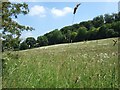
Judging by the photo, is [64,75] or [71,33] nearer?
[64,75]

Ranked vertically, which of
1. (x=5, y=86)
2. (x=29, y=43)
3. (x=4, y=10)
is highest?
(x=4, y=10)

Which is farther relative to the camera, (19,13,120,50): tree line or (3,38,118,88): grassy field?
(19,13,120,50): tree line

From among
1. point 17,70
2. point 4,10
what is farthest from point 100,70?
point 4,10

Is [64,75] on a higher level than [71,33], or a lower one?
lower

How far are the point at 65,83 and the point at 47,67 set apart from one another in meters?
1.87

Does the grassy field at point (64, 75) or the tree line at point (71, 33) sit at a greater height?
the tree line at point (71, 33)

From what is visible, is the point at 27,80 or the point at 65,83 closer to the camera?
the point at 65,83

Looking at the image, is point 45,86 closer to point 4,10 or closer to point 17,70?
point 17,70

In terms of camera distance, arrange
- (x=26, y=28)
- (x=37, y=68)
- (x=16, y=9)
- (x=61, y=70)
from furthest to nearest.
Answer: (x=26, y=28)
(x=16, y=9)
(x=37, y=68)
(x=61, y=70)

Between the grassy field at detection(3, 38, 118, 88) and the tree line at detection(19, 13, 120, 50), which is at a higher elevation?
the tree line at detection(19, 13, 120, 50)

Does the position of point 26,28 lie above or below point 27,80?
above

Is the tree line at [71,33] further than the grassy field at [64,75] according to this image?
Yes

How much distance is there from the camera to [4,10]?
27.9ft

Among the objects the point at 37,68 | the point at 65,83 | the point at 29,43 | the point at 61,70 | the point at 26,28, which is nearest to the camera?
the point at 65,83
